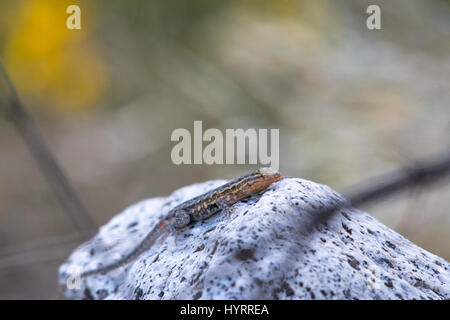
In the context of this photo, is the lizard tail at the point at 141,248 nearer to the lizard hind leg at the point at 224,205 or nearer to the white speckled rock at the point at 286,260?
the white speckled rock at the point at 286,260

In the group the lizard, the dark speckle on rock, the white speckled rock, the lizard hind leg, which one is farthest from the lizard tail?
the dark speckle on rock

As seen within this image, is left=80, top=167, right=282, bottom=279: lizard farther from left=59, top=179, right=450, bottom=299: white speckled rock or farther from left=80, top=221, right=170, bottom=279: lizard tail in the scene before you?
left=59, top=179, right=450, bottom=299: white speckled rock

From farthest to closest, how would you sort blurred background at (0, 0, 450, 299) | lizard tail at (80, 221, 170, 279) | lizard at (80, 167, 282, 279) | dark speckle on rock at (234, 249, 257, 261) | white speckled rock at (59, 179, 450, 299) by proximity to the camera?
1. blurred background at (0, 0, 450, 299)
2. lizard tail at (80, 221, 170, 279)
3. lizard at (80, 167, 282, 279)
4. dark speckle on rock at (234, 249, 257, 261)
5. white speckled rock at (59, 179, 450, 299)

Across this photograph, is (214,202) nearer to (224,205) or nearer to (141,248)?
(224,205)

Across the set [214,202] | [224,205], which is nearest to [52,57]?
[214,202]

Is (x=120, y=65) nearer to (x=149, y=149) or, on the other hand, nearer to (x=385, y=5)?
(x=149, y=149)

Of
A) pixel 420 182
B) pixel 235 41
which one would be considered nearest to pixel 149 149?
pixel 235 41

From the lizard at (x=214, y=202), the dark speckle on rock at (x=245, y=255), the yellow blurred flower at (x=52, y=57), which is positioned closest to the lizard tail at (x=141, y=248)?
the lizard at (x=214, y=202)
